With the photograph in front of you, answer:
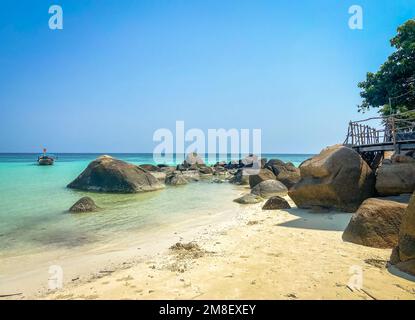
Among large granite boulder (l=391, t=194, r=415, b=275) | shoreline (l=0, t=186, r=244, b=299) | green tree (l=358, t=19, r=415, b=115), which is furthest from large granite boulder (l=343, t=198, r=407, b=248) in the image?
green tree (l=358, t=19, r=415, b=115)

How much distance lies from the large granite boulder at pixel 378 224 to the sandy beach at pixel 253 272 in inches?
10.5

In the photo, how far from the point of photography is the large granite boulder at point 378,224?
671cm

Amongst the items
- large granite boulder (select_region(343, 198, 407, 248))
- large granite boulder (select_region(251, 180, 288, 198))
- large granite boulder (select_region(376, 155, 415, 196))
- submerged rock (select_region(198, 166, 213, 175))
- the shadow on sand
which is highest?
large granite boulder (select_region(376, 155, 415, 196))

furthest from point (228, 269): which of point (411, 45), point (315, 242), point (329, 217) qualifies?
point (411, 45)

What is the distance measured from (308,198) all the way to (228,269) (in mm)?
7344

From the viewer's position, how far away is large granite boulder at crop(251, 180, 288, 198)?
18188 millimetres

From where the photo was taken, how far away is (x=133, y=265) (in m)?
6.52

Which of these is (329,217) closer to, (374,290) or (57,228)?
(374,290)

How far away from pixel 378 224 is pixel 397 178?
387 centimetres

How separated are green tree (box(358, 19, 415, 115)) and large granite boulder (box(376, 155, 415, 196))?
10749mm

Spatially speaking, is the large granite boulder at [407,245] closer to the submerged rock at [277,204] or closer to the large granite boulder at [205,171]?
the submerged rock at [277,204]
